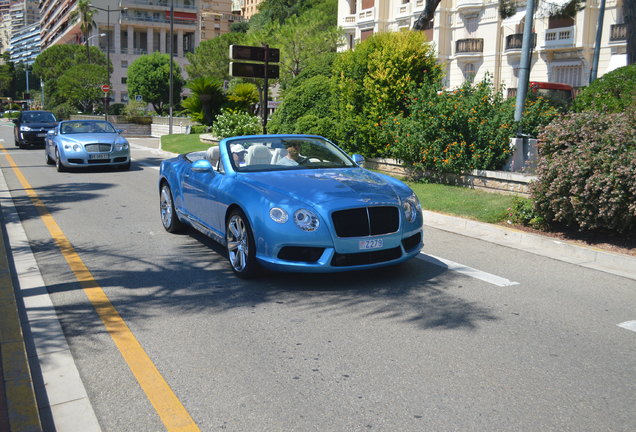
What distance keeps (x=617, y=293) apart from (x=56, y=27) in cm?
13277

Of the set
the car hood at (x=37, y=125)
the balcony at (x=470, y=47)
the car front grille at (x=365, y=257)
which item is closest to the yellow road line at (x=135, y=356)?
the car front grille at (x=365, y=257)

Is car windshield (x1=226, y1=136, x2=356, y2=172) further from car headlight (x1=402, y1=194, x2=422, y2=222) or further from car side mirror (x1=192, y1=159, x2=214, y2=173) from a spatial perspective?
car headlight (x1=402, y1=194, x2=422, y2=222)

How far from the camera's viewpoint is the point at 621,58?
37469 mm

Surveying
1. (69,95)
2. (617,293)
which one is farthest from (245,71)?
(69,95)

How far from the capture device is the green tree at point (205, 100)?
33500 millimetres

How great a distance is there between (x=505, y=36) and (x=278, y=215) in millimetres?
43056

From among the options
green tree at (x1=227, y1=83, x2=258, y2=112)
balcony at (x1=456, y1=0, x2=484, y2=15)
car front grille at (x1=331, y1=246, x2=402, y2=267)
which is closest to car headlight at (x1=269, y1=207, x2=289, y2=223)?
car front grille at (x1=331, y1=246, x2=402, y2=267)

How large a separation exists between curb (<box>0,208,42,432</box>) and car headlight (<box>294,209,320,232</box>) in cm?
246

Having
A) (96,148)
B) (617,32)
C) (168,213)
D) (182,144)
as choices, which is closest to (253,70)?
(96,148)

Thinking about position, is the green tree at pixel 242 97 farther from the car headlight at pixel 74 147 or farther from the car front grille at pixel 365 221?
the car front grille at pixel 365 221

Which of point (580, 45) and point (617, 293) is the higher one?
point (580, 45)

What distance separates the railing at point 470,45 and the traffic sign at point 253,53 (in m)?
33.3

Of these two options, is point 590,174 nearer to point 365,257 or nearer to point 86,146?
point 365,257

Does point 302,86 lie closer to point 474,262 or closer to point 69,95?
point 474,262
